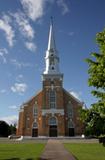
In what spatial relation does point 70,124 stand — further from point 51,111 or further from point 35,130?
point 35,130

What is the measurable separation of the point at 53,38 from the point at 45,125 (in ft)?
78.1

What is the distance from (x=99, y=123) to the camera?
52.3ft

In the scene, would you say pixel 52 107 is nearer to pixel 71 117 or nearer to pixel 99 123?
pixel 71 117

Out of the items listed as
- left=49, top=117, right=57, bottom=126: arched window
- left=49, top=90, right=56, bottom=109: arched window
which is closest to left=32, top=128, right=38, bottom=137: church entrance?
left=49, top=117, right=57, bottom=126: arched window

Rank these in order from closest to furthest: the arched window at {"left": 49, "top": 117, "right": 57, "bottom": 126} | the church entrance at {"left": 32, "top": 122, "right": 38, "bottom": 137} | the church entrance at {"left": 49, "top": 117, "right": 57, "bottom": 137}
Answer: the church entrance at {"left": 49, "top": 117, "right": 57, "bottom": 137} → the church entrance at {"left": 32, "top": 122, "right": 38, "bottom": 137} → the arched window at {"left": 49, "top": 117, "right": 57, "bottom": 126}

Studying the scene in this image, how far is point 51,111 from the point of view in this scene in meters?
65.3

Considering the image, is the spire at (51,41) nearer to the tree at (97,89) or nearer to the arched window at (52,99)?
the arched window at (52,99)

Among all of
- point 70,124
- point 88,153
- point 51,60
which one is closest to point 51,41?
point 51,60

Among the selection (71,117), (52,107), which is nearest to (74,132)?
(71,117)

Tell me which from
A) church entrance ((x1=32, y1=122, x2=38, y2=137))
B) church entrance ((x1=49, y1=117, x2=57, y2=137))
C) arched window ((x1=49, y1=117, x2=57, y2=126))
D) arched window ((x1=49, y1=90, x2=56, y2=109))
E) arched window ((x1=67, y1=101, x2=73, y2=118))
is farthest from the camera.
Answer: arched window ((x1=49, y1=90, x2=56, y2=109))

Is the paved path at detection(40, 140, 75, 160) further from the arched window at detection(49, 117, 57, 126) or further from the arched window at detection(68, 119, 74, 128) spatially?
the arched window at detection(68, 119, 74, 128)

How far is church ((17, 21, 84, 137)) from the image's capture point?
64.2 m

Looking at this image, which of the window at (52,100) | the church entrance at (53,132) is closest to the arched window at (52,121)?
the church entrance at (53,132)

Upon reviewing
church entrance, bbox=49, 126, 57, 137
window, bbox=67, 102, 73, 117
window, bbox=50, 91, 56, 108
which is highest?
window, bbox=50, 91, 56, 108
